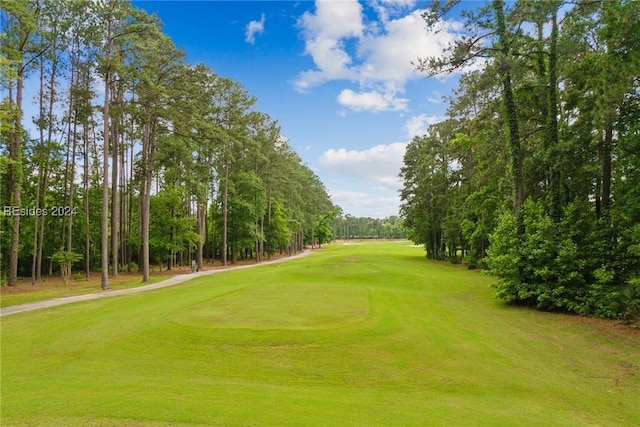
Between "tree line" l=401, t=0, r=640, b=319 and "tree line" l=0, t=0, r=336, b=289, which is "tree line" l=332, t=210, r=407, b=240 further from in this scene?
"tree line" l=401, t=0, r=640, b=319

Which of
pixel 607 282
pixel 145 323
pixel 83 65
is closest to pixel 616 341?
pixel 607 282

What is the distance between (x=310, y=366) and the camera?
8.77 meters

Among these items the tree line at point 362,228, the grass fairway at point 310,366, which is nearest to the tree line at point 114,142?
the grass fairway at point 310,366

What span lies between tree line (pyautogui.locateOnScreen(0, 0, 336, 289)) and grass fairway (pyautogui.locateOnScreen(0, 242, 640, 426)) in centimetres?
851

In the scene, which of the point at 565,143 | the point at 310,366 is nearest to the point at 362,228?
the point at 565,143

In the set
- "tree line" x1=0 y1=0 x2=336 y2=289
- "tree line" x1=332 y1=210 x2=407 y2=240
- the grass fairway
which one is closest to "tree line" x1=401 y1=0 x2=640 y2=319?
the grass fairway

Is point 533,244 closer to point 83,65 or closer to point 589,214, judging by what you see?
point 589,214

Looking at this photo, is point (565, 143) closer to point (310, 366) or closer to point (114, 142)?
point (310, 366)

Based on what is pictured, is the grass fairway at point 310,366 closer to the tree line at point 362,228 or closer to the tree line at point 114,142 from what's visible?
the tree line at point 114,142

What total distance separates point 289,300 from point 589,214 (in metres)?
14.3

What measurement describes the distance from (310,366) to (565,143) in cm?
1490

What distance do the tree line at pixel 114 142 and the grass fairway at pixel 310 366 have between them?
27.9 ft

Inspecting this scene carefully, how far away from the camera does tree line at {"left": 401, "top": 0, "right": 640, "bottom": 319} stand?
1323 cm

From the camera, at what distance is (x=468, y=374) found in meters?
8.56
